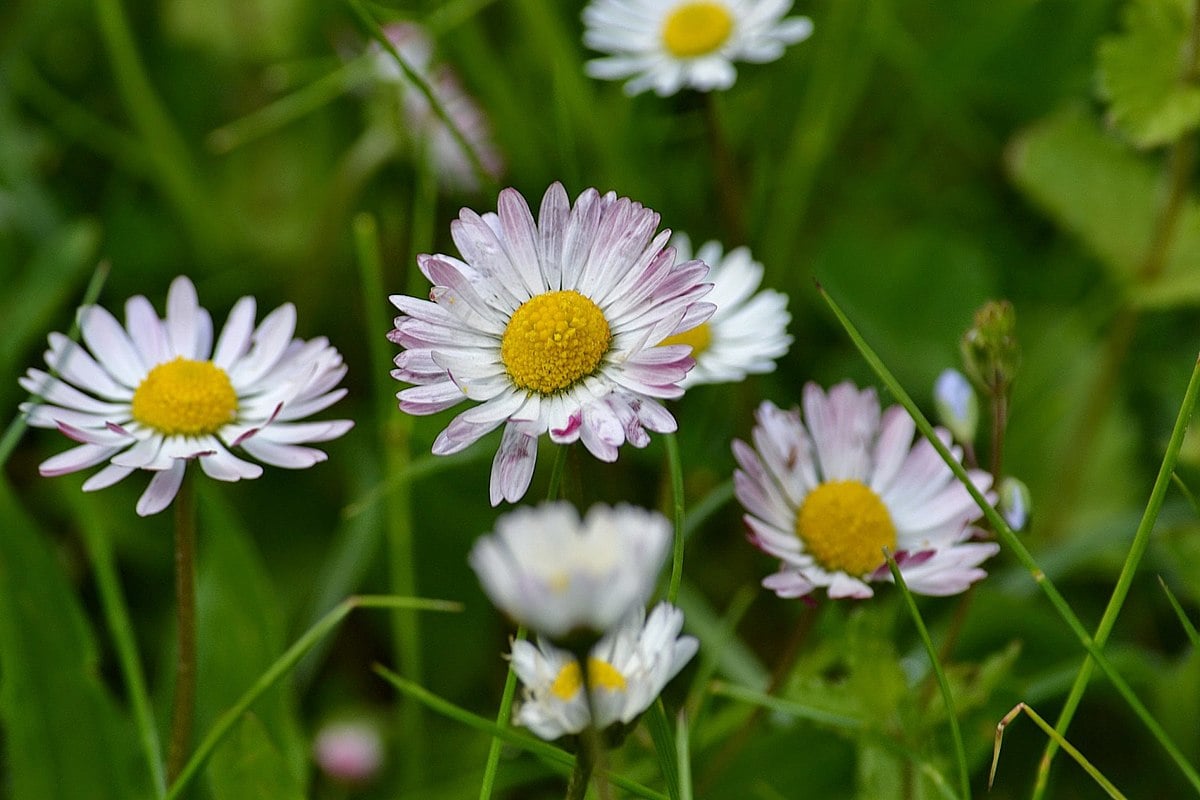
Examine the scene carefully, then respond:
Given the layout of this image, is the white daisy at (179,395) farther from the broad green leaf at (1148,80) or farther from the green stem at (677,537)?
the broad green leaf at (1148,80)

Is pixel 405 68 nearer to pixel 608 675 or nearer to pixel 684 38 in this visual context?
pixel 684 38

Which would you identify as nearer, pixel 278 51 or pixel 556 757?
pixel 556 757

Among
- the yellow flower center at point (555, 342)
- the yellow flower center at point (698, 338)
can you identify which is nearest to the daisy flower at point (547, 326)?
the yellow flower center at point (555, 342)

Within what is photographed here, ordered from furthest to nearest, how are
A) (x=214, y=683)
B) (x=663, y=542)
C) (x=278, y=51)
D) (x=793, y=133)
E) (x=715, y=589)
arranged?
(x=278, y=51), (x=793, y=133), (x=715, y=589), (x=214, y=683), (x=663, y=542)

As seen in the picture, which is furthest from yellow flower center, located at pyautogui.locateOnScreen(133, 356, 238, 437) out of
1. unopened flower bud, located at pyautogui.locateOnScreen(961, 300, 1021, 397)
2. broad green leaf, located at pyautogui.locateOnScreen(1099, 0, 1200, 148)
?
broad green leaf, located at pyautogui.locateOnScreen(1099, 0, 1200, 148)

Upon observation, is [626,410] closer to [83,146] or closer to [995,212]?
[995,212]

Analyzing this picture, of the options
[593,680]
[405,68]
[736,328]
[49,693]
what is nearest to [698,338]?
[736,328]

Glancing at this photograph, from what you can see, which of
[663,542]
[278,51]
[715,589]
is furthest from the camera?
[278,51]

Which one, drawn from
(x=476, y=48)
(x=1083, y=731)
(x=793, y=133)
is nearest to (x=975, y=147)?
(x=793, y=133)
